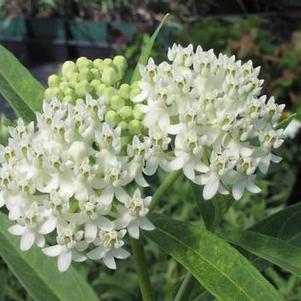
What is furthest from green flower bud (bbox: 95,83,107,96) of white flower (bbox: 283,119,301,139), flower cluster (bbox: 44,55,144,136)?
white flower (bbox: 283,119,301,139)

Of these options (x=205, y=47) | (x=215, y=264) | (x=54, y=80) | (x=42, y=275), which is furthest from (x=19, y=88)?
(x=205, y=47)

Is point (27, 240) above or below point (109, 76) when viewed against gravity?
below

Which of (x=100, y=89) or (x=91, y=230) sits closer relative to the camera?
(x=91, y=230)

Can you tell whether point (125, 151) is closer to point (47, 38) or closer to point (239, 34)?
point (239, 34)

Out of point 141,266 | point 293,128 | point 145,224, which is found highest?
point 145,224

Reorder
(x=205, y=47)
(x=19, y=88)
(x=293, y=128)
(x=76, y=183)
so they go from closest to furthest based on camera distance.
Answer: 1. (x=76, y=183)
2. (x=19, y=88)
3. (x=293, y=128)
4. (x=205, y=47)

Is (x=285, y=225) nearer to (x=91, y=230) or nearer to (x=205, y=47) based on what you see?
(x=91, y=230)

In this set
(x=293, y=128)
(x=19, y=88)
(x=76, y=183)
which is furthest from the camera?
(x=293, y=128)

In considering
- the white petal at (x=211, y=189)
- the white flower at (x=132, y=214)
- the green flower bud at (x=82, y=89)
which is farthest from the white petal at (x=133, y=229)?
the green flower bud at (x=82, y=89)
